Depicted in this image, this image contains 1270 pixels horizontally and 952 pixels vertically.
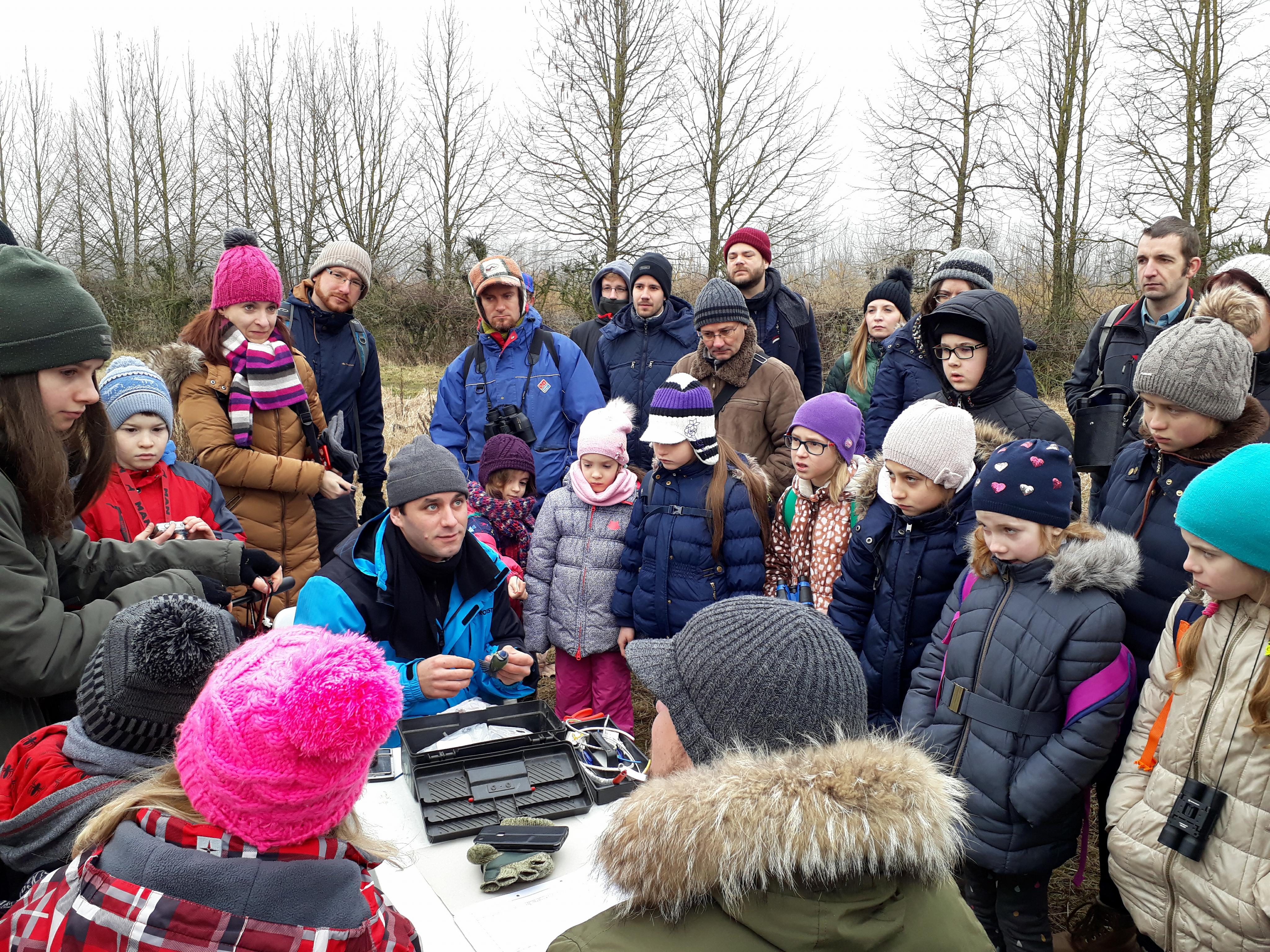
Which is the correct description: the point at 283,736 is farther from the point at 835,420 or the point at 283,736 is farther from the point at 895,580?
the point at 835,420

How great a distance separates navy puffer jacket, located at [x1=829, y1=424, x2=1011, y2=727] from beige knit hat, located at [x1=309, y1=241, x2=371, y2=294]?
3.11 meters

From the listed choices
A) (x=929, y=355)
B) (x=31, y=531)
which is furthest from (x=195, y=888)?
(x=929, y=355)

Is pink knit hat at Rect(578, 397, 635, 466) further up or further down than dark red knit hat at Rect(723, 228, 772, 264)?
further down

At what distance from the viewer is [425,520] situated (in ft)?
8.83

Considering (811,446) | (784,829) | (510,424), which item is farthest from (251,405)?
(784,829)

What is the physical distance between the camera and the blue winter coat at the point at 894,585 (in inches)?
114

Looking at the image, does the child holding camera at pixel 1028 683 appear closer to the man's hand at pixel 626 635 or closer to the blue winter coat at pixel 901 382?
the blue winter coat at pixel 901 382

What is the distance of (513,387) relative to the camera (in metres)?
4.54

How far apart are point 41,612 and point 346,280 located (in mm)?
3201

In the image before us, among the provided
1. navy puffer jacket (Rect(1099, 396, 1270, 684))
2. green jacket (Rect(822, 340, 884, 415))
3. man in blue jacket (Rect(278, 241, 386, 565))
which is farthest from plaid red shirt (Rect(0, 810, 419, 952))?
green jacket (Rect(822, 340, 884, 415))

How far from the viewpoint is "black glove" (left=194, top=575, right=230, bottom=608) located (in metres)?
2.32

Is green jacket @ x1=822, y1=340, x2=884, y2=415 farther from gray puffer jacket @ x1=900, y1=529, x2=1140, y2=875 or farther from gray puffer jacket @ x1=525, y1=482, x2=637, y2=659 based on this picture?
gray puffer jacket @ x1=900, y1=529, x2=1140, y2=875

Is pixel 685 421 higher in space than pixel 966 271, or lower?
lower

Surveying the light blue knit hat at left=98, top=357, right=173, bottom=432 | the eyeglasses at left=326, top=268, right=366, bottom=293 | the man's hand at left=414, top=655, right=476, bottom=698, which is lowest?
the man's hand at left=414, top=655, right=476, bottom=698
